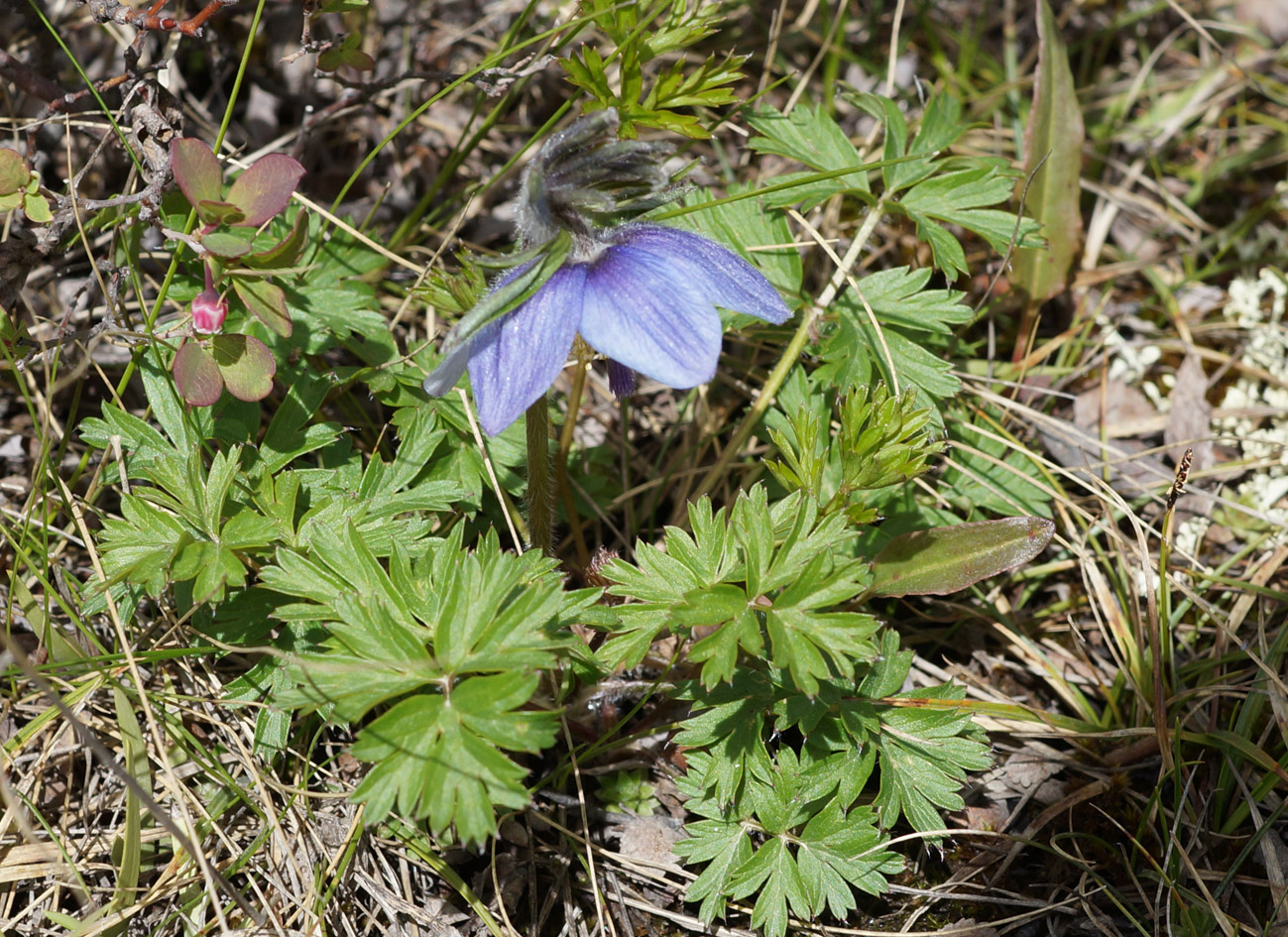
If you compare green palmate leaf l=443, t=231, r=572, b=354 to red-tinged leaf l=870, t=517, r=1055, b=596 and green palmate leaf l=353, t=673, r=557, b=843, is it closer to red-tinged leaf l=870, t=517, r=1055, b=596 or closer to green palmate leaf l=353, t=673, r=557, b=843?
green palmate leaf l=353, t=673, r=557, b=843

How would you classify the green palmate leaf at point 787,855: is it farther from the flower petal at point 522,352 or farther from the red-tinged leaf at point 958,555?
the flower petal at point 522,352

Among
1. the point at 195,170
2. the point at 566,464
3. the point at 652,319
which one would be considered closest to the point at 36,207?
the point at 195,170

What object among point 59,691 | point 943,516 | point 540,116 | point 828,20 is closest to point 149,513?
point 59,691

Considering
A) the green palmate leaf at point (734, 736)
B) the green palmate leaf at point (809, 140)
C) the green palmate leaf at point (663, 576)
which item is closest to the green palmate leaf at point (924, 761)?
the green palmate leaf at point (734, 736)

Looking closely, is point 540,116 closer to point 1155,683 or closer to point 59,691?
point 59,691

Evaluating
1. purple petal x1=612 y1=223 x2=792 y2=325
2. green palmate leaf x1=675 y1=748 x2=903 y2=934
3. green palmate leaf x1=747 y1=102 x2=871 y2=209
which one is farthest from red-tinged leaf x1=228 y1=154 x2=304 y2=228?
green palmate leaf x1=675 y1=748 x2=903 y2=934

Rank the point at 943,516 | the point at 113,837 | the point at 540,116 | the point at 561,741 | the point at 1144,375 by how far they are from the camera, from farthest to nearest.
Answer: the point at 540,116, the point at 1144,375, the point at 943,516, the point at 561,741, the point at 113,837
